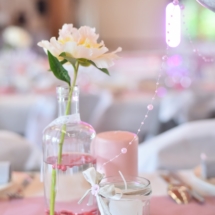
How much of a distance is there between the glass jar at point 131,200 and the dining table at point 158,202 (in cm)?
17

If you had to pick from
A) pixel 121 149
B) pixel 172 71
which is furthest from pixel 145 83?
pixel 121 149

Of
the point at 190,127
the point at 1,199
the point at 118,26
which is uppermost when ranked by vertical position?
the point at 118,26

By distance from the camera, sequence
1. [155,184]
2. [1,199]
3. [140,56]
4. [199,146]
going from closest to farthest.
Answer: [1,199]
[155,184]
[199,146]
[140,56]

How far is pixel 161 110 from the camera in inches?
105

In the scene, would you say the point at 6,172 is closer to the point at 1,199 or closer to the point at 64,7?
the point at 1,199

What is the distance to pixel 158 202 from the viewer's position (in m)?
1.03

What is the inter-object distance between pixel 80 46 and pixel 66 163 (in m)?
0.24

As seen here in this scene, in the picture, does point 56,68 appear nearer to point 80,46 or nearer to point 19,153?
point 80,46

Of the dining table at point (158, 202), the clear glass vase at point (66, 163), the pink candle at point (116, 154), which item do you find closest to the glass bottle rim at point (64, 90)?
the clear glass vase at point (66, 163)

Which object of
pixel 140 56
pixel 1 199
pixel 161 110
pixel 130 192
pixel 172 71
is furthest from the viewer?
pixel 140 56

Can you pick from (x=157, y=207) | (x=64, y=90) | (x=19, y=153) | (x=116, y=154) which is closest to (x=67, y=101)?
(x=64, y=90)

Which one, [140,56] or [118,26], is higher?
[118,26]

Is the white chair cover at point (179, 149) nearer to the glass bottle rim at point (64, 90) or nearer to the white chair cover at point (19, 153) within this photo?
the white chair cover at point (19, 153)

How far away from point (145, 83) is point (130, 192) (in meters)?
2.51
